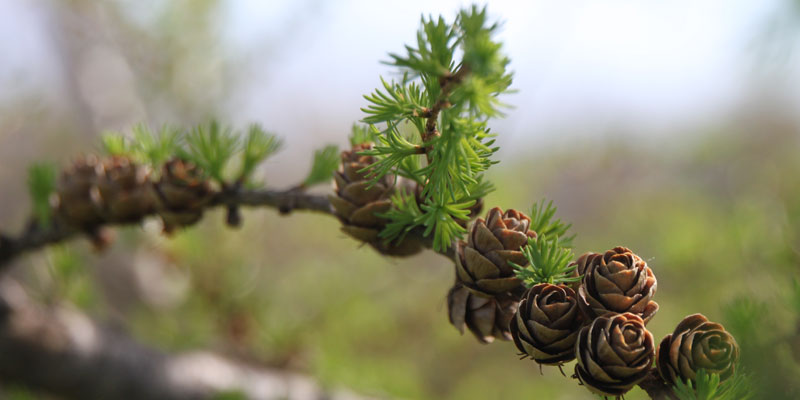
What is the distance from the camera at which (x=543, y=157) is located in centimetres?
160

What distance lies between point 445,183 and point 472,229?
4cm

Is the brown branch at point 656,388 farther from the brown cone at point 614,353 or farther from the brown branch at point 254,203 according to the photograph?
the brown branch at point 254,203

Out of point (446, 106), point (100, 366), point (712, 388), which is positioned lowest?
point (712, 388)

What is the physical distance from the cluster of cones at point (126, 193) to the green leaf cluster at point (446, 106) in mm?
187

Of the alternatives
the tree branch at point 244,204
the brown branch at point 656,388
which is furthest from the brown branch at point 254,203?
the brown branch at point 656,388

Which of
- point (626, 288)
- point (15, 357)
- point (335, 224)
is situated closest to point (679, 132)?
point (335, 224)

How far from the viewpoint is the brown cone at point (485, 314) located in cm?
31

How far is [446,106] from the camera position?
0.81ft

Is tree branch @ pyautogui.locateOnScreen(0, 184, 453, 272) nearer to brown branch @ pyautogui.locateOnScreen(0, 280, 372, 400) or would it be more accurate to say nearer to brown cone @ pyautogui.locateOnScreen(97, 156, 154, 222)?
brown cone @ pyautogui.locateOnScreen(97, 156, 154, 222)

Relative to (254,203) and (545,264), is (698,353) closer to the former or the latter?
(545,264)

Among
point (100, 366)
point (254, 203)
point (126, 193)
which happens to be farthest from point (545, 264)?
point (100, 366)

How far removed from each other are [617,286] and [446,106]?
13 cm

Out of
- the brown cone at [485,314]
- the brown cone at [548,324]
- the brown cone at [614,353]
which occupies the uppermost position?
the brown cone at [485,314]

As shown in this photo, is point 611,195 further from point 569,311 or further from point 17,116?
point 17,116
